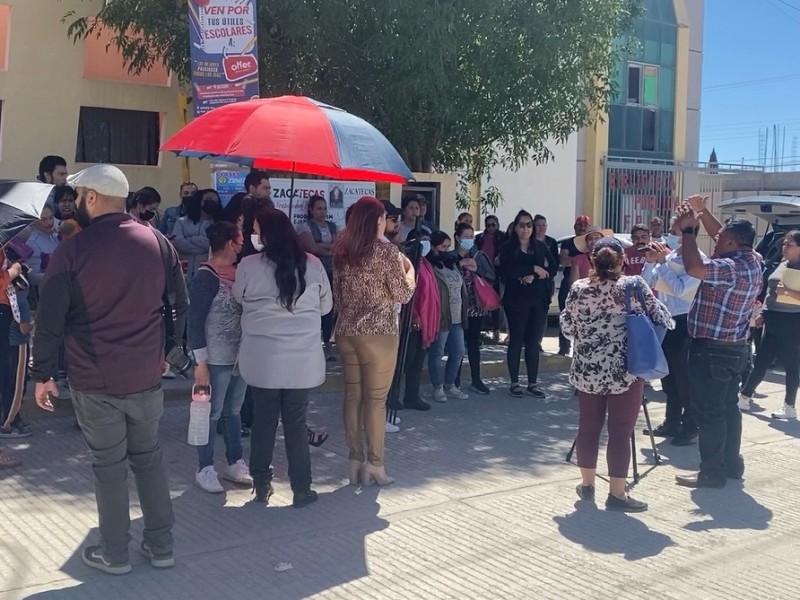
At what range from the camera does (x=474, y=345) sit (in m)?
9.92

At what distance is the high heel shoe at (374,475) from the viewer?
652 cm

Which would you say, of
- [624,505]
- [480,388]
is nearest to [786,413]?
[480,388]

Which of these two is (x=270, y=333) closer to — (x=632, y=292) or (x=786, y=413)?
(x=632, y=292)

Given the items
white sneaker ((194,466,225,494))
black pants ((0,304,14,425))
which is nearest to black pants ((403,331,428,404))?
white sneaker ((194,466,225,494))

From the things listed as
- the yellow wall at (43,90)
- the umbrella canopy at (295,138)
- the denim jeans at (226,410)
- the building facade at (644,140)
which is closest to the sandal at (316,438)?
the denim jeans at (226,410)

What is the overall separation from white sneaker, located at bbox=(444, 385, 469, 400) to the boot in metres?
3.84

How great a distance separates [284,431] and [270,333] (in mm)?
604

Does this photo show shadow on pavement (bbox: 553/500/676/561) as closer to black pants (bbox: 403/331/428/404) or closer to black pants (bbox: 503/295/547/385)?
black pants (bbox: 403/331/428/404)

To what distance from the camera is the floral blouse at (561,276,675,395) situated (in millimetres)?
6199

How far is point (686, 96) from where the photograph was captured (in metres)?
25.2

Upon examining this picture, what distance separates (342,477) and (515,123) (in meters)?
6.85

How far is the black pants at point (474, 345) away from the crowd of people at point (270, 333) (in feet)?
3.90

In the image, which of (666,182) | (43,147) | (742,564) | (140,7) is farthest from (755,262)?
(666,182)

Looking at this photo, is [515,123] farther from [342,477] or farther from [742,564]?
[742,564]
